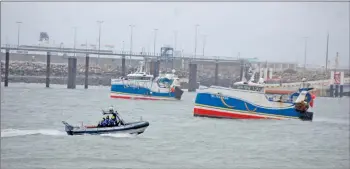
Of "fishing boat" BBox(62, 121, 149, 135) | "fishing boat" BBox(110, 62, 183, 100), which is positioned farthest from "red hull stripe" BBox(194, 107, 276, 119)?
"fishing boat" BBox(110, 62, 183, 100)

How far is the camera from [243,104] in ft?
91.2

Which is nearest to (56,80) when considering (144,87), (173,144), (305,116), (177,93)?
(177,93)

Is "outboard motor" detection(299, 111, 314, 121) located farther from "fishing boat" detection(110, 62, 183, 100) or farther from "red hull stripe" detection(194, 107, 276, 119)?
"fishing boat" detection(110, 62, 183, 100)

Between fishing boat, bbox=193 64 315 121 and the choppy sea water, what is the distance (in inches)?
13.4

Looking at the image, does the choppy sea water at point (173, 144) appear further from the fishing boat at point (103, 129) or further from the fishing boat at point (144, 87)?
the fishing boat at point (144, 87)

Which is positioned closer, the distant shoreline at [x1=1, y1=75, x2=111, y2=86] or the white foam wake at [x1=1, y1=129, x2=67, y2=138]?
the white foam wake at [x1=1, y1=129, x2=67, y2=138]

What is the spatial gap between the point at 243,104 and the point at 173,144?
27.7 feet

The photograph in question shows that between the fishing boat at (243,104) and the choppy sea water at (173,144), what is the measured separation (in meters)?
0.34

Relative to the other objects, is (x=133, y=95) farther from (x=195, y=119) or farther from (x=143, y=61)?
(x=195, y=119)

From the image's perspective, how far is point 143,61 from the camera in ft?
143

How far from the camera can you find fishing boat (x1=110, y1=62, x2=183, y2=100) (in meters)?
41.6

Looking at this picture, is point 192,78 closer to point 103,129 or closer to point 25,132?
point 25,132

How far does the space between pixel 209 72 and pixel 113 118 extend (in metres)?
42.1

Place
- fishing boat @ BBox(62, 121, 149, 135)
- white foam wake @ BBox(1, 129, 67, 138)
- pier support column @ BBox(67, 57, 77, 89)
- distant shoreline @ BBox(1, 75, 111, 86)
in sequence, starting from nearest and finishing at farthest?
fishing boat @ BBox(62, 121, 149, 135) → white foam wake @ BBox(1, 129, 67, 138) → pier support column @ BBox(67, 57, 77, 89) → distant shoreline @ BBox(1, 75, 111, 86)
